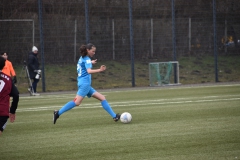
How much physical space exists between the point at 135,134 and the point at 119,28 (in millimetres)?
17411

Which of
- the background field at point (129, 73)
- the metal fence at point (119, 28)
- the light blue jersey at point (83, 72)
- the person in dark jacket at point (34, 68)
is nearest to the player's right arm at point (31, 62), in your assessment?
the person in dark jacket at point (34, 68)

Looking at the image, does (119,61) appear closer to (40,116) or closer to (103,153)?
(40,116)

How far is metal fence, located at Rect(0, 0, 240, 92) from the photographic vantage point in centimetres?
2500

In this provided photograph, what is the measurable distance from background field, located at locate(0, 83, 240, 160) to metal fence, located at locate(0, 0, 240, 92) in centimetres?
958

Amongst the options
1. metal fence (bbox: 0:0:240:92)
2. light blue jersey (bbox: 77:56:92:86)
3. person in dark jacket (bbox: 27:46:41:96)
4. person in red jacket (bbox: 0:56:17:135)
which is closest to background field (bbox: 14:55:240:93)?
metal fence (bbox: 0:0:240:92)

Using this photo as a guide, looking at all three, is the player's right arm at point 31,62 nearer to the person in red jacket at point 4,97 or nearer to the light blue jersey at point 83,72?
the light blue jersey at point 83,72

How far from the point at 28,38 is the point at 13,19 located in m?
1.25

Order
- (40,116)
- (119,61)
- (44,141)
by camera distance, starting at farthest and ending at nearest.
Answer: (119,61) < (40,116) < (44,141)

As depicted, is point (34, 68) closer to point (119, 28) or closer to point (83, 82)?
point (119, 28)

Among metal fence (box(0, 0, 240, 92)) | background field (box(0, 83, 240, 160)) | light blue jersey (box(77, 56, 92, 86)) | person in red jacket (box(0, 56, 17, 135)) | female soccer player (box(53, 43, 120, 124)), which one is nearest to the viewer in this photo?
person in red jacket (box(0, 56, 17, 135))

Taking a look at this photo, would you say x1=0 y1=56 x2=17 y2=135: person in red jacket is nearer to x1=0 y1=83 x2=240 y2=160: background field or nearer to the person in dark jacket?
x1=0 y1=83 x2=240 y2=160: background field

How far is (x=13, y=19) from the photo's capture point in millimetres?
24484

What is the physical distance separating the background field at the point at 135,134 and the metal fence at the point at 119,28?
958 cm

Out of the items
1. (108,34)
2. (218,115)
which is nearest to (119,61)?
(108,34)
